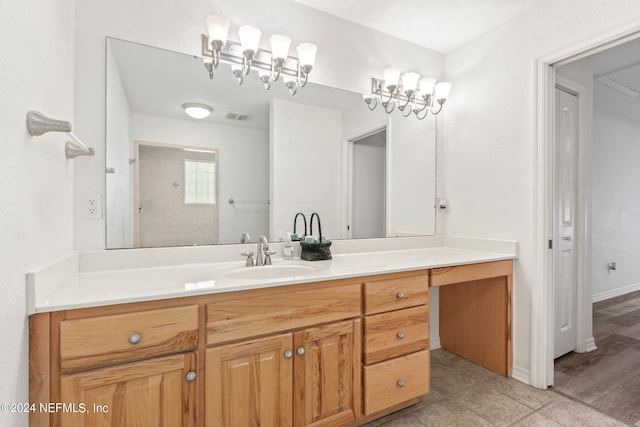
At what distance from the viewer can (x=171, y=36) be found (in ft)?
5.48

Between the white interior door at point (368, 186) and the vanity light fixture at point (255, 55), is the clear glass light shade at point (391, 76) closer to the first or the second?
the white interior door at point (368, 186)

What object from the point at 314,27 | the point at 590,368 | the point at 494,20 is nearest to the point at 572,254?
the point at 590,368

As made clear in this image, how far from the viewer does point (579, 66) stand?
2.36m

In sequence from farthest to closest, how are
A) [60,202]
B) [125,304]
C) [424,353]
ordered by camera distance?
1. [424,353]
2. [60,202]
3. [125,304]

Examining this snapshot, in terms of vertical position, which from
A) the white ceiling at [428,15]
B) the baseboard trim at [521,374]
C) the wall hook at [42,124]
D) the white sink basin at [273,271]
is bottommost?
the baseboard trim at [521,374]

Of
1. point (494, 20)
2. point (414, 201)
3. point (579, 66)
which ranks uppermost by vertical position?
point (494, 20)

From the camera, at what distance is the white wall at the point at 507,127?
1.89 metres

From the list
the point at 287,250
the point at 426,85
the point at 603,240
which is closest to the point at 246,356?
the point at 287,250

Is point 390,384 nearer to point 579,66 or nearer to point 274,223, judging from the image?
point 274,223

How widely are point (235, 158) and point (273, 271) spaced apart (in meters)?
0.68

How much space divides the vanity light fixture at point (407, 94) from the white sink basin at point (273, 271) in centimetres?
125

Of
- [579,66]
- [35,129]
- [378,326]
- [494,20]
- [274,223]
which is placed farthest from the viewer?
[579,66]

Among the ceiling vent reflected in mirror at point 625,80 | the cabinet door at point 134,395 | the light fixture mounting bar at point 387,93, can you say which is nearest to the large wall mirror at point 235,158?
the light fixture mounting bar at point 387,93

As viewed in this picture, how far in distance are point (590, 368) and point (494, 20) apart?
7.96ft
